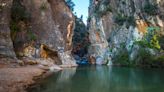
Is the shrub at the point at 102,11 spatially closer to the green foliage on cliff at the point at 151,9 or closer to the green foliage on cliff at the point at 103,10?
the green foliage on cliff at the point at 103,10

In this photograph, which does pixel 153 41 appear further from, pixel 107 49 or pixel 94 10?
pixel 94 10

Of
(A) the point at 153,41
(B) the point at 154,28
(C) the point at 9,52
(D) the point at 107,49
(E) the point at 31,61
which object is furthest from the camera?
(D) the point at 107,49

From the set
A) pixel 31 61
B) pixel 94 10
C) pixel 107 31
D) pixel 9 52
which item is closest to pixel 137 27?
pixel 107 31

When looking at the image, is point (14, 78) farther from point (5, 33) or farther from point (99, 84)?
point (5, 33)

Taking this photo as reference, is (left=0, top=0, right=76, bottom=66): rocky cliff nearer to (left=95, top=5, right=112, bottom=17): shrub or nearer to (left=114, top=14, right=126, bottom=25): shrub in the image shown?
(left=114, top=14, right=126, bottom=25): shrub

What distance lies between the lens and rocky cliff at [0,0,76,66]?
48047mm

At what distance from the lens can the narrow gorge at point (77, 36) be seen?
1875 inches

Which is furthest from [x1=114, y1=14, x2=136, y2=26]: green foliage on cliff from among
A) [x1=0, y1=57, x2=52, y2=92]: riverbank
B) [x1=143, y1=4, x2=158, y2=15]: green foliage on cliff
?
[x1=0, y1=57, x2=52, y2=92]: riverbank

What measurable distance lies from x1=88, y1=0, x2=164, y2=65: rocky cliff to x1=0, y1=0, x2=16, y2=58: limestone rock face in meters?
35.8

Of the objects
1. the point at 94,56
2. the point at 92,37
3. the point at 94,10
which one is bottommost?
the point at 94,56

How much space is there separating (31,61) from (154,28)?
4026cm

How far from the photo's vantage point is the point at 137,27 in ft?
282

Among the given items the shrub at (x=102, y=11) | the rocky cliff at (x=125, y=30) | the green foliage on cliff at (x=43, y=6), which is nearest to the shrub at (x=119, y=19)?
the rocky cliff at (x=125, y=30)

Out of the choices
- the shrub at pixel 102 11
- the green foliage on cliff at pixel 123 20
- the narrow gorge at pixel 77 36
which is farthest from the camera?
the shrub at pixel 102 11
